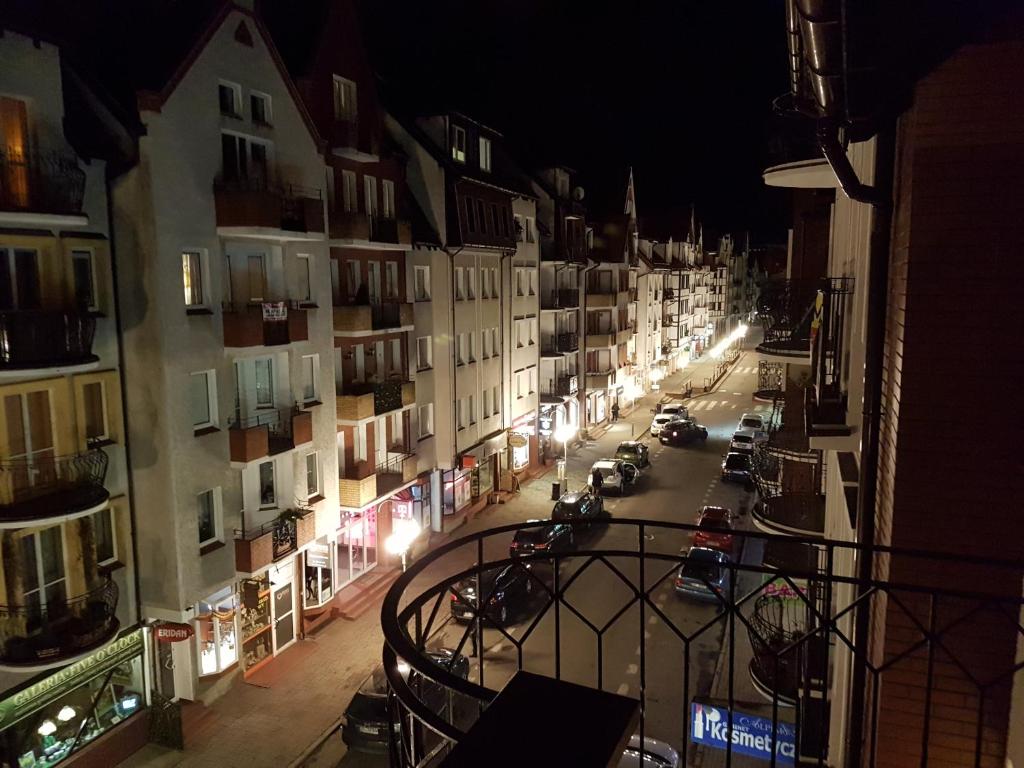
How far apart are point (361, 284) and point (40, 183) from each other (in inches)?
459

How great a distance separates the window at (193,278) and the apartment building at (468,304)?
35.3 ft

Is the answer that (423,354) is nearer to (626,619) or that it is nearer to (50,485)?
(626,619)

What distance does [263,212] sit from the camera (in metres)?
18.3

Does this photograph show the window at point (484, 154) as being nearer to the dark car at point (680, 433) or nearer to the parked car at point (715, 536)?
the parked car at point (715, 536)

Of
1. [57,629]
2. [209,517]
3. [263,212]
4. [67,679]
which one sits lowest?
[67,679]

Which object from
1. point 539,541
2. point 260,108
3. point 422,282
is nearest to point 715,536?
point 539,541

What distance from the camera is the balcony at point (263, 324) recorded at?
1836 cm

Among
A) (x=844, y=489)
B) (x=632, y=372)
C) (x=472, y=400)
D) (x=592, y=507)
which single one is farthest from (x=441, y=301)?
(x=632, y=372)

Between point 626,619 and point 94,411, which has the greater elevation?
point 94,411

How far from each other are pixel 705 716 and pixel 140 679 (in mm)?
12616

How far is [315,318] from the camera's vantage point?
72.1 feet

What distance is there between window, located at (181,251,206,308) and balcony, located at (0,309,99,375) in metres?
3.13

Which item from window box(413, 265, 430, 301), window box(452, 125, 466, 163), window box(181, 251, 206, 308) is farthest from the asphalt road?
window box(452, 125, 466, 163)

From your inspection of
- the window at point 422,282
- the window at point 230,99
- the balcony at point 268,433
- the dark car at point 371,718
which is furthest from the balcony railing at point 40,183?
the window at point 422,282
